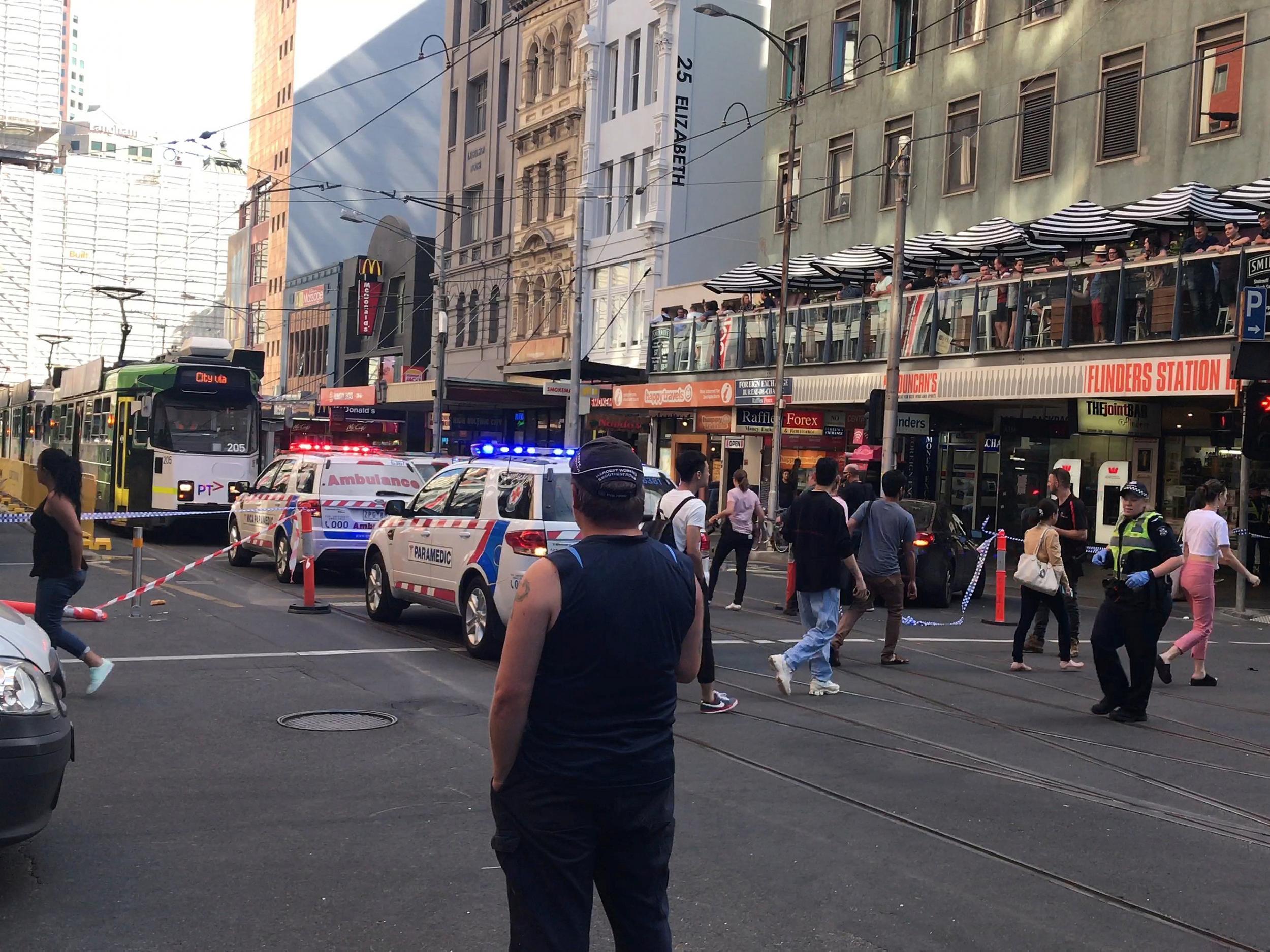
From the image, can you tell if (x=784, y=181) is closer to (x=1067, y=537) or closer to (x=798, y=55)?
(x=798, y=55)

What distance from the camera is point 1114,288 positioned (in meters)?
24.3

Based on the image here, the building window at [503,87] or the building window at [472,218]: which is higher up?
the building window at [503,87]

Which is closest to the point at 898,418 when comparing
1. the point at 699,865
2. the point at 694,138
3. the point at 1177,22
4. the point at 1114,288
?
the point at 1114,288

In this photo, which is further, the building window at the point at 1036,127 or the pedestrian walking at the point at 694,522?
the building window at the point at 1036,127

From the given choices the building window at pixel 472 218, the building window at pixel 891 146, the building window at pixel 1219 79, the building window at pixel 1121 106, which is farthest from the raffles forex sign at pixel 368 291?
the building window at pixel 1219 79

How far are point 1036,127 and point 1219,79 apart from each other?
15.1 ft

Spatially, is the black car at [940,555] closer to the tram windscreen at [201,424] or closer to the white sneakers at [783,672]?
the white sneakers at [783,672]

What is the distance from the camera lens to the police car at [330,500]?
18.2 meters

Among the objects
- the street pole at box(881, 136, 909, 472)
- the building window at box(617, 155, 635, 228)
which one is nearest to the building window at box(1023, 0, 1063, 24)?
the street pole at box(881, 136, 909, 472)

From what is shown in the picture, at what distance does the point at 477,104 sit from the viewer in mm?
57156

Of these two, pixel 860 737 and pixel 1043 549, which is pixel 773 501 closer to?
pixel 1043 549

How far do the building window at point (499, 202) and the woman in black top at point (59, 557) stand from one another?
43.9 m

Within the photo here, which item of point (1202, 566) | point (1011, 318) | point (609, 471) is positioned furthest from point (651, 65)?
point (609, 471)

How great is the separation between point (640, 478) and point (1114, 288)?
22283 mm
